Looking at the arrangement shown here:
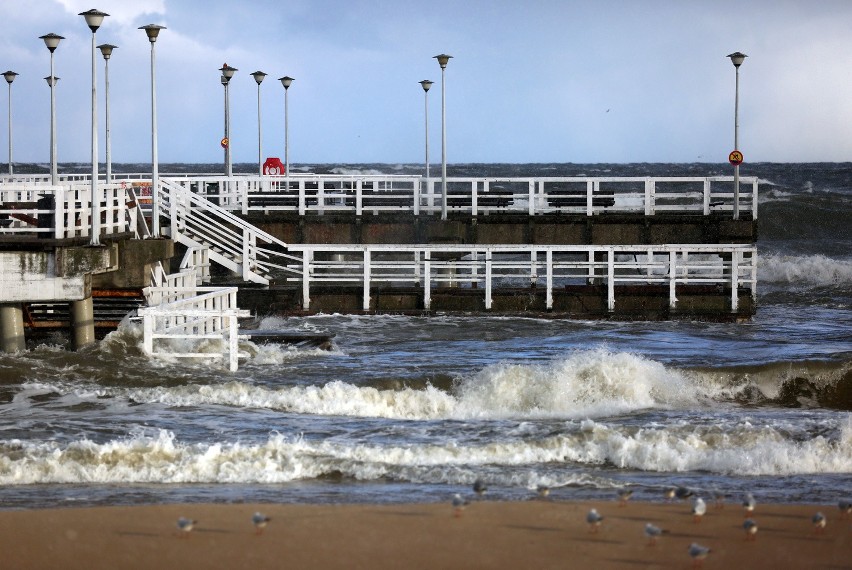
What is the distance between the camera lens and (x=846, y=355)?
21.3 m

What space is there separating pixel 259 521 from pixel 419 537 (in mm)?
1333

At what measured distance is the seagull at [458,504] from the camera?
10984 millimetres

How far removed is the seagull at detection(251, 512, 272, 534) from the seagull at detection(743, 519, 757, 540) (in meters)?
3.98

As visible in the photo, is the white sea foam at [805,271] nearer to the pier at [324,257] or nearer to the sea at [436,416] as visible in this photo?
the pier at [324,257]

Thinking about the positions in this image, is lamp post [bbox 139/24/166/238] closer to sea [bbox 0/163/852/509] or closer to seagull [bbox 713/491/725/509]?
sea [bbox 0/163/852/509]

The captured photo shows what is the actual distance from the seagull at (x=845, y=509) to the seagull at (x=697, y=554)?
6.03 ft

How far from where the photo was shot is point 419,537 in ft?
34.2

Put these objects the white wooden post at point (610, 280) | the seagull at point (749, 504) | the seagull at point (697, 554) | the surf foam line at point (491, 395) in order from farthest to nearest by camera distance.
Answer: the white wooden post at point (610, 280)
the surf foam line at point (491, 395)
the seagull at point (749, 504)
the seagull at point (697, 554)

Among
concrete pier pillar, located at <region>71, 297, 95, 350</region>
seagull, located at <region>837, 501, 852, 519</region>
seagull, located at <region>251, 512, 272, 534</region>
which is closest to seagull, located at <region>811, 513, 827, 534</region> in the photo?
seagull, located at <region>837, 501, 852, 519</region>

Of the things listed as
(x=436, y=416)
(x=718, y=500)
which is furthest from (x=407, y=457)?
(x=718, y=500)

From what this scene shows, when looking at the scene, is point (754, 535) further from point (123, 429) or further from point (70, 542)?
point (123, 429)

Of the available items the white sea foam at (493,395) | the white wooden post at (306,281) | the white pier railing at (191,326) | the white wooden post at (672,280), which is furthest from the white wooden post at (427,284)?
the white sea foam at (493,395)

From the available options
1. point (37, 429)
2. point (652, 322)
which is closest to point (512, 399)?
point (37, 429)

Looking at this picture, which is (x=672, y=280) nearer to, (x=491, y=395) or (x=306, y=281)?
(x=306, y=281)
